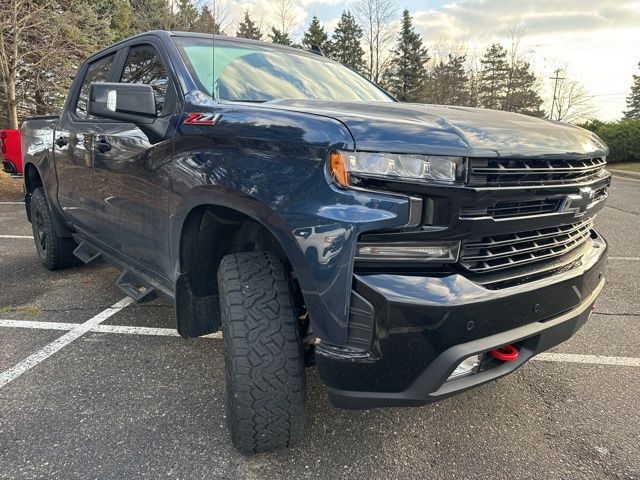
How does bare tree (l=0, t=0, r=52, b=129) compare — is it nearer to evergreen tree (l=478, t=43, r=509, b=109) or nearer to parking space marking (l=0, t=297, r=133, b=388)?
parking space marking (l=0, t=297, r=133, b=388)

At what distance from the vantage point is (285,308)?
1.92m

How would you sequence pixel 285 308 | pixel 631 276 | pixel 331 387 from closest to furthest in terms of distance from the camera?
pixel 331 387 < pixel 285 308 < pixel 631 276

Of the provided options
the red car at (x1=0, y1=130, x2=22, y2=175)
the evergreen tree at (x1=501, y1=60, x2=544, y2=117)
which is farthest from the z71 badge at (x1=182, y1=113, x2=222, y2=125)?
the evergreen tree at (x1=501, y1=60, x2=544, y2=117)

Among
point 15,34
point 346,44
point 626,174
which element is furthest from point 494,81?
point 15,34

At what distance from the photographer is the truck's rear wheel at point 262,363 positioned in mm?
1868

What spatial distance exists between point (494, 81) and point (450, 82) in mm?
5807

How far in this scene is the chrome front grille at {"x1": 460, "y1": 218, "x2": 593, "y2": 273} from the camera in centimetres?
170

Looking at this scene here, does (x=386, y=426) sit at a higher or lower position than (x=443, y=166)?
lower

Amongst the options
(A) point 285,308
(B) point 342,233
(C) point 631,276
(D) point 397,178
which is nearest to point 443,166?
(D) point 397,178

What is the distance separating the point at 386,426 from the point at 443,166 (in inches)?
52.3

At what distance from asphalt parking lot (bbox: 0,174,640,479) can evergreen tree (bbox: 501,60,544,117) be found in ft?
147

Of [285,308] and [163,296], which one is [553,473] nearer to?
[285,308]

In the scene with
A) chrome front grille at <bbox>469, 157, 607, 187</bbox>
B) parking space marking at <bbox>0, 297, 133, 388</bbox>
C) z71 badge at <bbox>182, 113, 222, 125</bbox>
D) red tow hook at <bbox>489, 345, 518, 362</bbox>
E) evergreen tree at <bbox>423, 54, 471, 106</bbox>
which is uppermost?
evergreen tree at <bbox>423, 54, 471, 106</bbox>

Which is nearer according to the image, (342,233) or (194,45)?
(342,233)
